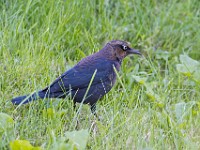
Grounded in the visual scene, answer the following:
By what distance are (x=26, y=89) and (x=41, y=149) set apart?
1526mm

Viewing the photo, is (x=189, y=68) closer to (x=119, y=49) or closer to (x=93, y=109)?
(x=119, y=49)

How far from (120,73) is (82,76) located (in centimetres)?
87

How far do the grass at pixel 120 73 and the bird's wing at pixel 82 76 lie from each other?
19 cm

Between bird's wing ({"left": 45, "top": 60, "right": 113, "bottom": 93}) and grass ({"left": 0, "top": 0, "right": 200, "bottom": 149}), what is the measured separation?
19 cm

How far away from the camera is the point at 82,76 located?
564cm

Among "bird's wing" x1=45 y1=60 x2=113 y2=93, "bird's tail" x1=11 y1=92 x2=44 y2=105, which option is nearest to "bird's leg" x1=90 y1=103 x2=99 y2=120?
"bird's wing" x1=45 y1=60 x2=113 y2=93

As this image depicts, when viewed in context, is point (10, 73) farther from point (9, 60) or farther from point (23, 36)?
point (23, 36)

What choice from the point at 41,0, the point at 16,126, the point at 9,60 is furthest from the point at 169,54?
the point at 16,126

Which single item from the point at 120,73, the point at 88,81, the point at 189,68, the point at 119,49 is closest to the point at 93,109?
the point at 88,81

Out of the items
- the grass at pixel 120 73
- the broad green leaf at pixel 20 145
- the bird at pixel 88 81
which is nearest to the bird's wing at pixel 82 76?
the bird at pixel 88 81

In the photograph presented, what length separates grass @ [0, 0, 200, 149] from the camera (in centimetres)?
478

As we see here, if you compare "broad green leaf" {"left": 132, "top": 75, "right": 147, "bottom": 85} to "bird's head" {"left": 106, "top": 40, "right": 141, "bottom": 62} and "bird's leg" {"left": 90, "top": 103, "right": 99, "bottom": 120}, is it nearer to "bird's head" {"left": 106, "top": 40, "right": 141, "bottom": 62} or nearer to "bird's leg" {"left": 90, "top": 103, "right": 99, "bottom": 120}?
"bird's head" {"left": 106, "top": 40, "right": 141, "bottom": 62}

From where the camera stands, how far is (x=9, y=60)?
5.88 metres

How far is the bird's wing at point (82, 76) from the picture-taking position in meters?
5.54
